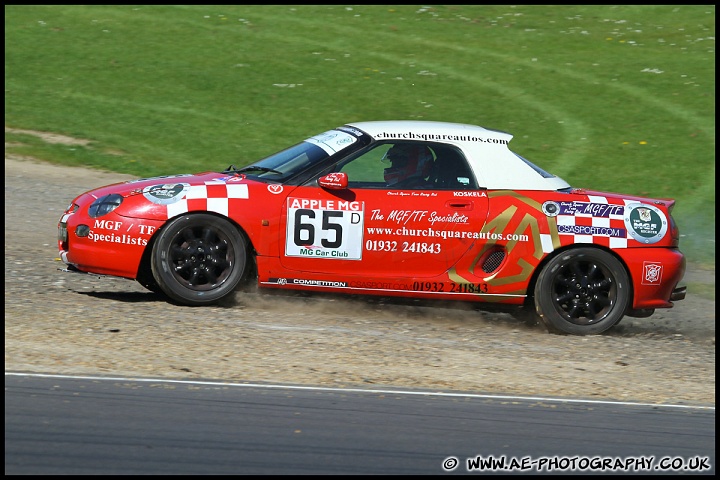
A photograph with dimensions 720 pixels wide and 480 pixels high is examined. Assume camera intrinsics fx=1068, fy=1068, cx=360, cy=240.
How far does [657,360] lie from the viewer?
26.3ft

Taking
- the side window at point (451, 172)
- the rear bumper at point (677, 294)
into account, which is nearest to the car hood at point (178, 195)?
the side window at point (451, 172)

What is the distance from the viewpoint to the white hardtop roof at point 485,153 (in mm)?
8508

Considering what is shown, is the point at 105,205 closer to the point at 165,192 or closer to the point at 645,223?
the point at 165,192

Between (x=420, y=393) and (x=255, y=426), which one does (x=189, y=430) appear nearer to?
(x=255, y=426)

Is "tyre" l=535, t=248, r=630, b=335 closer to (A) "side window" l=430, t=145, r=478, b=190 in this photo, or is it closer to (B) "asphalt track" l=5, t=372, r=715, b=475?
(A) "side window" l=430, t=145, r=478, b=190

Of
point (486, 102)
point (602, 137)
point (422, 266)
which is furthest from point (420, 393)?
point (486, 102)

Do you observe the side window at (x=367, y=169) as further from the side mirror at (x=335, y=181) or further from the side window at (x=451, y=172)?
the side window at (x=451, y=172)

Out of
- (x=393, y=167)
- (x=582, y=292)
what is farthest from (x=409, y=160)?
(x=582, y=292)

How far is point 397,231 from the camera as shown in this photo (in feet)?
27.1

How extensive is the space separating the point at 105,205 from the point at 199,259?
0.84m

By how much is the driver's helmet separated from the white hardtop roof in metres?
0.08

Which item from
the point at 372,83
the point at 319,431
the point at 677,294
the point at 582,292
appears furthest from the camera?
the point at 372,83

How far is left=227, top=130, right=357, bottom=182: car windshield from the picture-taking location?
8.41 m

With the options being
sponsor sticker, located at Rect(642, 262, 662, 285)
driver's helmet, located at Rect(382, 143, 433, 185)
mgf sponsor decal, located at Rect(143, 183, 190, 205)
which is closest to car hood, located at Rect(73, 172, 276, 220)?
mgf sponsor decal, located at Rect(143, 183, 190, 205)
